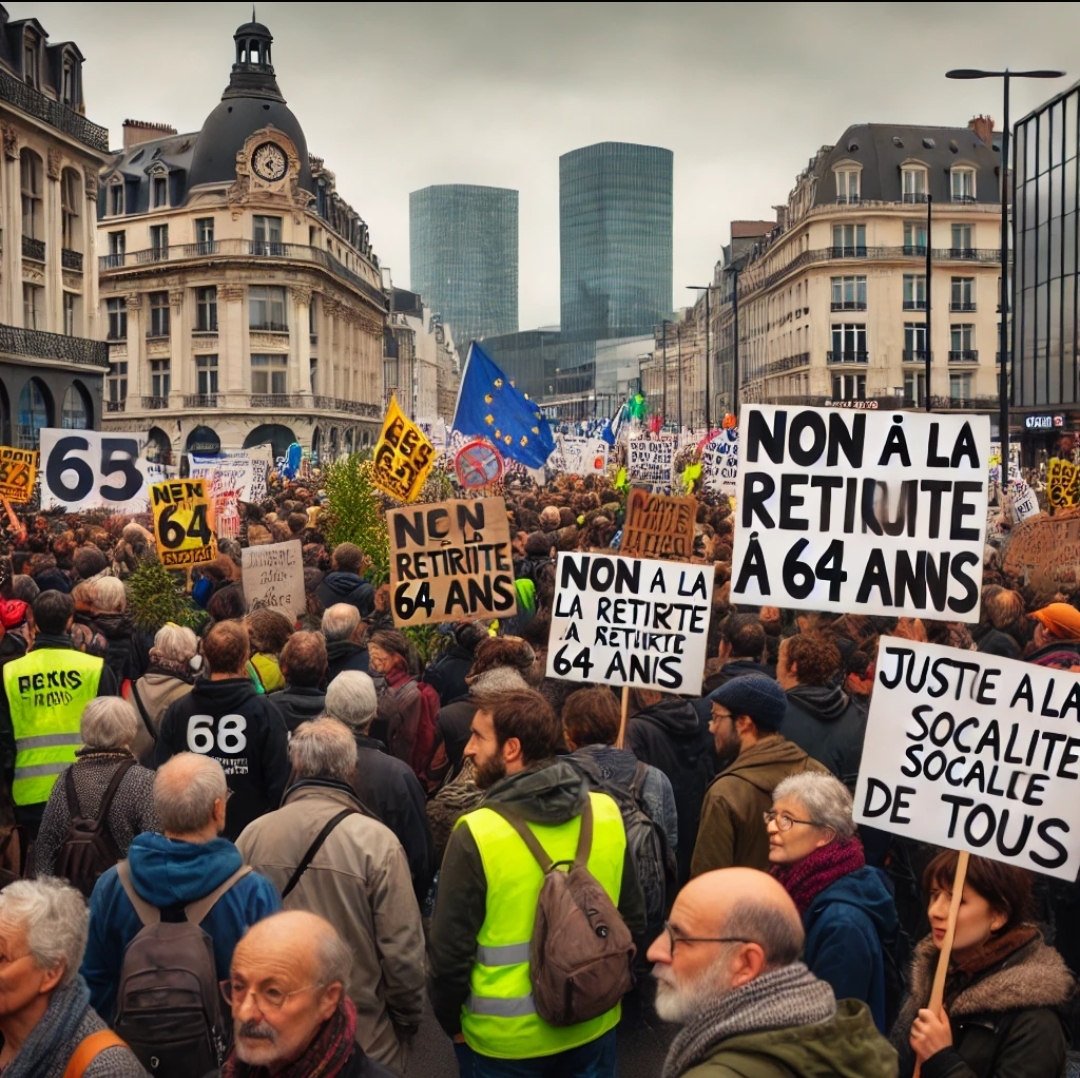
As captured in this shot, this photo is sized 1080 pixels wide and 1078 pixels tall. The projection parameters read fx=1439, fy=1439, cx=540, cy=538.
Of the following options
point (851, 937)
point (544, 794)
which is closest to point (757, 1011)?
point (851, 937)

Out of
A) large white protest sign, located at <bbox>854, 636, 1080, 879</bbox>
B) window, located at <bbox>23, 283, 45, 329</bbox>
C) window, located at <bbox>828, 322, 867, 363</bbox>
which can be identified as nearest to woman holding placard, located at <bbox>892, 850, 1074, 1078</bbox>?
large white protest sign, located at <bbox>854, 636, 1080, 879</bbox>

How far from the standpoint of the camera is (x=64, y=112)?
39.8m

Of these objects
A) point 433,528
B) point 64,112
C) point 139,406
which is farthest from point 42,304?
point 433,528

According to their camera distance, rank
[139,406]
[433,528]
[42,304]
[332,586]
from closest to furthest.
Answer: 1. [433,528]
2. [332,586]
3. [42,304]
4. [139,406]

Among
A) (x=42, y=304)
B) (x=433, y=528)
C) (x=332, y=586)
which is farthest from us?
(x=42, y=304)

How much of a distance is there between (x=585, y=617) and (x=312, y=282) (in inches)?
2463

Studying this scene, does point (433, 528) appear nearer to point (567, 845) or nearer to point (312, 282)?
point (567, 845)

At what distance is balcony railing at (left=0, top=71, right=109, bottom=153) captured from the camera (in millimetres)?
36094

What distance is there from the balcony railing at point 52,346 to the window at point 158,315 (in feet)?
84.7

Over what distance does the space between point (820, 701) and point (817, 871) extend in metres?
2.06

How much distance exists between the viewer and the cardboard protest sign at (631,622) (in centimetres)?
717

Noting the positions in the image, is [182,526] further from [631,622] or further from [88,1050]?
[88,1050]

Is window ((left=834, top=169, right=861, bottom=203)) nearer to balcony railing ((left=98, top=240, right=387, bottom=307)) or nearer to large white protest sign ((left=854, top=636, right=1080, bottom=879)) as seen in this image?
balcony railing ((left=98, top=240, right=387, bottom=307))

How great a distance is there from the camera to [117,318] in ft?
227
